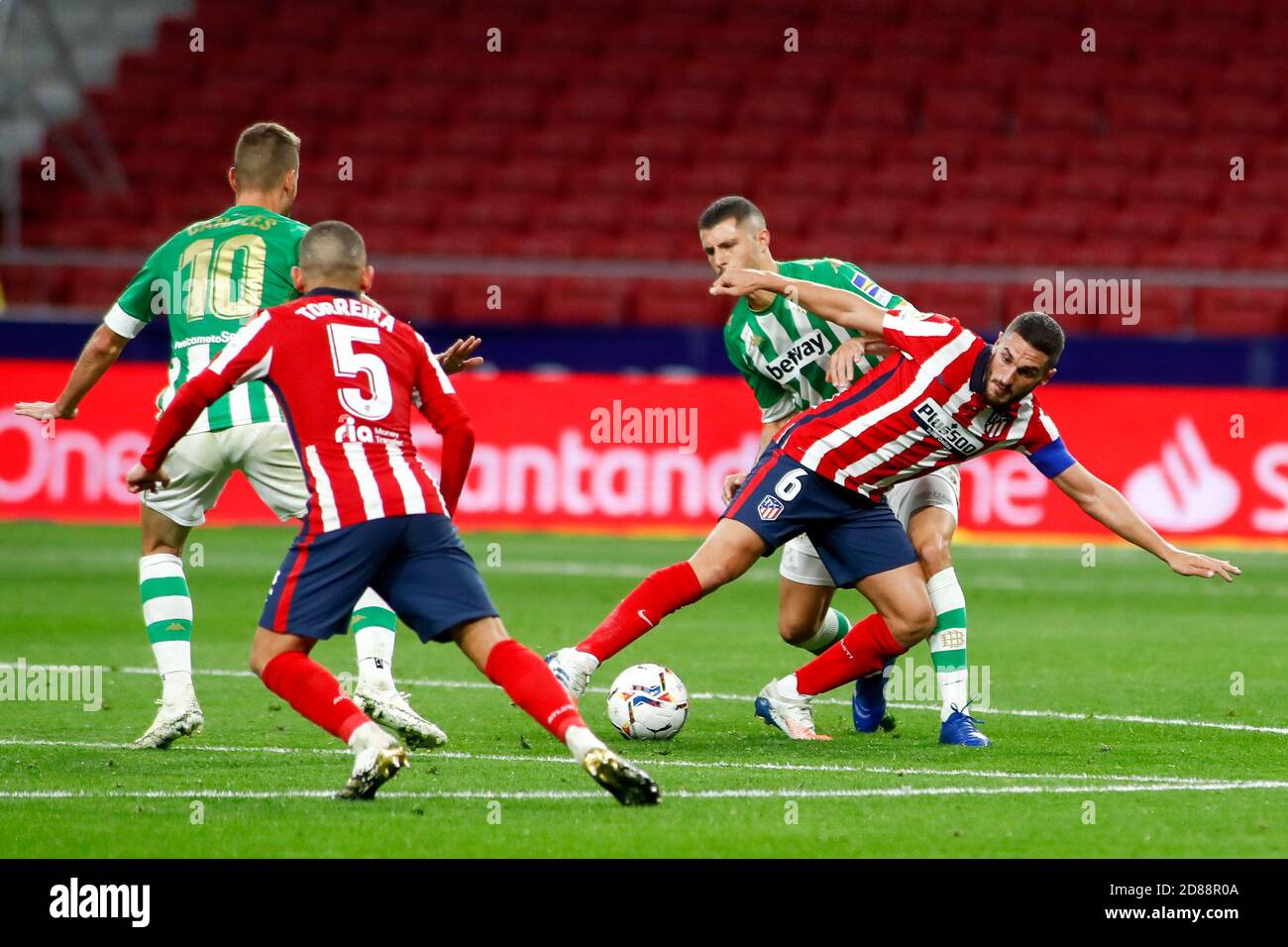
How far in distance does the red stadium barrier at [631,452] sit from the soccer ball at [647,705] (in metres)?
9.03

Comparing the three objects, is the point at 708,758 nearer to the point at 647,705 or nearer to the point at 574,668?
the point at 647,705

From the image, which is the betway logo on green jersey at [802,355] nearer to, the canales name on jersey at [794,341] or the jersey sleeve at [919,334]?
the canales name on jersey at [794,341]

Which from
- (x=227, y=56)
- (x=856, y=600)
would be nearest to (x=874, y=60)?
(x=227, y=56)

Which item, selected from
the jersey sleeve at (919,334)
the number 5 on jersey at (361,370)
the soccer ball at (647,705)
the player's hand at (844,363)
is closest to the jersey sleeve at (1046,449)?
the jersey sleeve at (919,334)

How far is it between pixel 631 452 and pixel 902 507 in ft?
28.9

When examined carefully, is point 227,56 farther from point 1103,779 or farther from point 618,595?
point 1103,779

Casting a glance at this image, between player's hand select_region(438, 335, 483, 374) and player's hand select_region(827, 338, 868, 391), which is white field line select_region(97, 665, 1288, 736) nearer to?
player's hand select_region(827, 338, 868, 391)

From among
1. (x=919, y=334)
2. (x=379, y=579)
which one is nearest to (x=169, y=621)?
→ (x=379, y=579)

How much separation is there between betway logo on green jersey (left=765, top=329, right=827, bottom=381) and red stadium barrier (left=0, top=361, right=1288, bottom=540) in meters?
8.48

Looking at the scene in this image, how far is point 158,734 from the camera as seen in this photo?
7.12 meters

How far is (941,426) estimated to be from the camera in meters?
7.19
